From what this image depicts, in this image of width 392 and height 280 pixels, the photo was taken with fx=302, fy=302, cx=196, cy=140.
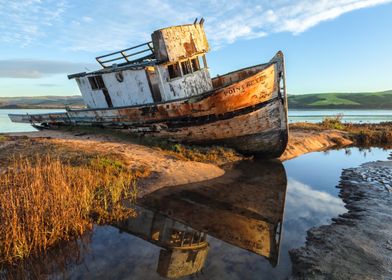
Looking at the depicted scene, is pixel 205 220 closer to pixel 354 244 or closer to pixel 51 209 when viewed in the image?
pixel 354 244

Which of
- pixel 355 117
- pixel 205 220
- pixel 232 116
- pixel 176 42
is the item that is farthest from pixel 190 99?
pixel 355 117

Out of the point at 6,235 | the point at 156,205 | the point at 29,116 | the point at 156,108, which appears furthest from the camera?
the point at 29,116

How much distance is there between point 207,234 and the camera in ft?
22.0

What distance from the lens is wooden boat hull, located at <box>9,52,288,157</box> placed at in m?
12.7

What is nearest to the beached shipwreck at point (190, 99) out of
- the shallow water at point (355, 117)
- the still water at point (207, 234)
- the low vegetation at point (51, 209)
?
the still water at point (207, 234)

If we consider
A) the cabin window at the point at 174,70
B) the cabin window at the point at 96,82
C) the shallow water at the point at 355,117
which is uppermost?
the cabin window at the point at 96,82

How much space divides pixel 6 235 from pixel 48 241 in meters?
0.85

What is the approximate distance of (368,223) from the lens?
7016 mm

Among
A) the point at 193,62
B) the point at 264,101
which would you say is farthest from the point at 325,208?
the point at 193,62

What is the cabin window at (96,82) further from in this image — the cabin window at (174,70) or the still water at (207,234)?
the still water at (207,234)

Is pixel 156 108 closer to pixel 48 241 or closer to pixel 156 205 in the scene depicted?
pixel 156 205

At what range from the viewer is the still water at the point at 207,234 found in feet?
17.5

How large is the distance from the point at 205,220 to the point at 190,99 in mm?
6669

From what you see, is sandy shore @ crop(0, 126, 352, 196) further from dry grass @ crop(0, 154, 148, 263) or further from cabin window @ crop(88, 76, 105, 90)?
cabin window @ crop(88, 76, 105, 90)
